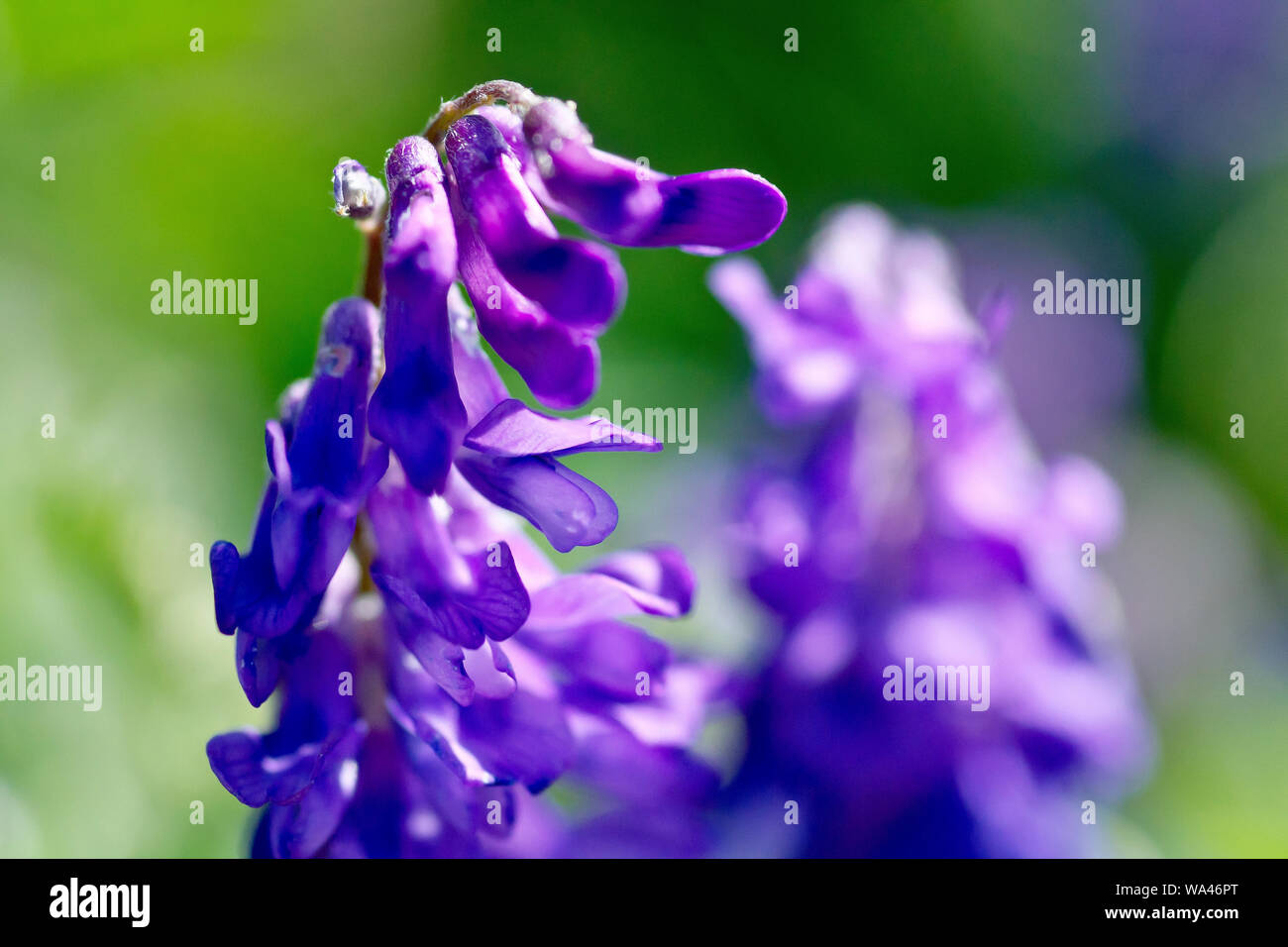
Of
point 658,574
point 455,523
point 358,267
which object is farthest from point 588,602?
point 358,267

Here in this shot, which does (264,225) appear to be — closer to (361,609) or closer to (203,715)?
(203,715)

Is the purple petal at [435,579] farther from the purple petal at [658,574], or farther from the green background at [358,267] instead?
the green background at [358,267]

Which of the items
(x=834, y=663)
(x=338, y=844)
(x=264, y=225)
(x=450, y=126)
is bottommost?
(x=338, y=844)

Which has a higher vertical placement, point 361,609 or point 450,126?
point 450,126

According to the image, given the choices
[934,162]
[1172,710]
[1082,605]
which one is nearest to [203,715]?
[1082,605]

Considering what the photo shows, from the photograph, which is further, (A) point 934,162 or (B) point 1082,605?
(A) point 934,162
